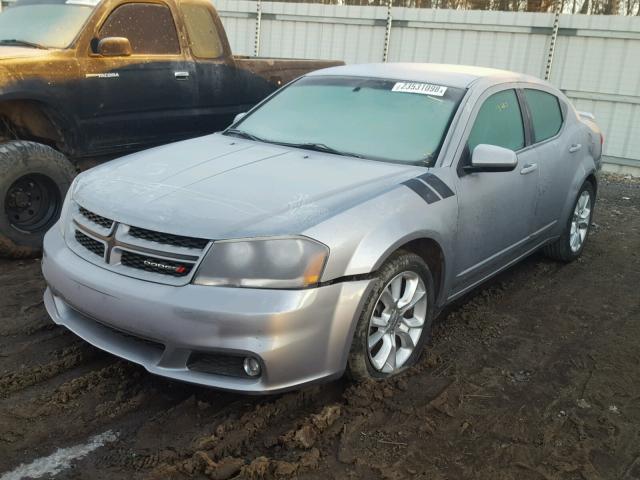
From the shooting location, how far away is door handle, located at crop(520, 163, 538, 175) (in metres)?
4.49

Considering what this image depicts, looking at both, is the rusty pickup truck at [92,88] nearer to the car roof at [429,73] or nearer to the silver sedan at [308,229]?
the silver sedan at [308,229]

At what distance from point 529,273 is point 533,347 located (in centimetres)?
155

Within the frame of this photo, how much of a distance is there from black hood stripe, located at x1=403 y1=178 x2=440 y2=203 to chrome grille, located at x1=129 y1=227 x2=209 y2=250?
3.90 ft

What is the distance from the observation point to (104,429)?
9.56 feet

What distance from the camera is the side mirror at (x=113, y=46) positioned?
5.45 metres

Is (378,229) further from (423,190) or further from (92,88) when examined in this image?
(92,88)

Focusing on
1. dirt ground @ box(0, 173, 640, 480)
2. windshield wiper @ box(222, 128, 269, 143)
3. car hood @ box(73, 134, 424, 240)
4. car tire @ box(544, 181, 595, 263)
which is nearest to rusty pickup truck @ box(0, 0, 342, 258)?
dirt ground @ box(0, 173, 640, 480)

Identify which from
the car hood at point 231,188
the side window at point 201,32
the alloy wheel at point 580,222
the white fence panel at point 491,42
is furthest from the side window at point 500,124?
the white fence panel at point 491,42

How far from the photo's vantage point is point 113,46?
18.0ft

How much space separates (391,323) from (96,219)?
5.19 feet

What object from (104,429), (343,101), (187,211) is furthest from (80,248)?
(343,101)

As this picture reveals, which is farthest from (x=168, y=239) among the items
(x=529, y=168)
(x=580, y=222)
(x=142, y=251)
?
(x=580, y=222)

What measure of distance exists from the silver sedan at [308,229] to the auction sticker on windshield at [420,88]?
0.04 ft

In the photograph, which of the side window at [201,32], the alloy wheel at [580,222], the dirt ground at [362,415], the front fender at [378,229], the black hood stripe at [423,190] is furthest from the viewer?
the side window at [201,32]
